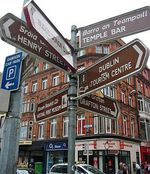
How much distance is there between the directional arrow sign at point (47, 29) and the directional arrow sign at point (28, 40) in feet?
0.25

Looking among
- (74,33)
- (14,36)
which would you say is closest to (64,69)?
(74,33)

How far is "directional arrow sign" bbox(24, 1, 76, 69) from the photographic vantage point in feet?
10.8

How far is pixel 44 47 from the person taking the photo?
3.73m

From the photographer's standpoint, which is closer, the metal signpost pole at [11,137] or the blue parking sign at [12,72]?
the metal signpost pole at [11,137]

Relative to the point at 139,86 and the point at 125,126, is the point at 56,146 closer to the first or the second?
the point at 125,126

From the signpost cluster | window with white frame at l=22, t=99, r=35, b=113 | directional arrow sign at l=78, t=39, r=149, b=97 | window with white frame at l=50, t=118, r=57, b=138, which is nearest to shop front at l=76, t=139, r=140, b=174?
window with white frame at l=50, t=118, r=57, b=138

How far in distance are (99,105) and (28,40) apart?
178 centimetres

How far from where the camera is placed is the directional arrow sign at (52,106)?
14.4ft

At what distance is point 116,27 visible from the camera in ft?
13.6

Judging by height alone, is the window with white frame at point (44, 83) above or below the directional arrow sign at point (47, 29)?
above

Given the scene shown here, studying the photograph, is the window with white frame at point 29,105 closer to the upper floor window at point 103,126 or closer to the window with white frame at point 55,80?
the window with white frame at point 55,80

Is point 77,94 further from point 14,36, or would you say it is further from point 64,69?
point 14,36

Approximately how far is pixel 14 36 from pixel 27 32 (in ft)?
0.94

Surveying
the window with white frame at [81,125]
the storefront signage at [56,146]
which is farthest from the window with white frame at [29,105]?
the window with white frame at [81,125]
